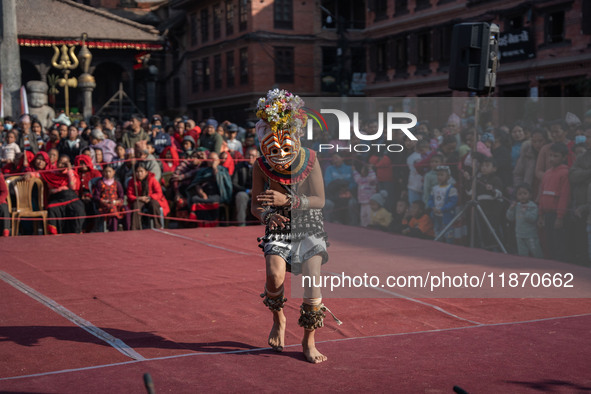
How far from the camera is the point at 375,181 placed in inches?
582

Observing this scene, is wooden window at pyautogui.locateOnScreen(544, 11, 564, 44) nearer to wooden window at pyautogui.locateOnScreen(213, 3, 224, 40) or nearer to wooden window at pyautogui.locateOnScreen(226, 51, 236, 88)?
wooden window at pyautogui.locateOnScreen(226, 51, 236, 88)

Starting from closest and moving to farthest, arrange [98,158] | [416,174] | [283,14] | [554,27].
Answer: [416,174] < [98,158] < [554,27] < [283,14]

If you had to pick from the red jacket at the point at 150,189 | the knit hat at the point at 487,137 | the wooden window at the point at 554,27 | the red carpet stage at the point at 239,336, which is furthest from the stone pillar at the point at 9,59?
the wooden window at the point at 554,27

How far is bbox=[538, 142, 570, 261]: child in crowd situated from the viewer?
1139 cm

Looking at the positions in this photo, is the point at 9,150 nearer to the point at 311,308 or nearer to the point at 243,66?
the point at 311,308

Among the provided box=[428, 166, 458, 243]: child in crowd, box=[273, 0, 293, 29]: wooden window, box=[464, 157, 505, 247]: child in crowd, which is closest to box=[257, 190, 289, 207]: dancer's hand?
box=[464, 157, 505, 247]: child in crowd

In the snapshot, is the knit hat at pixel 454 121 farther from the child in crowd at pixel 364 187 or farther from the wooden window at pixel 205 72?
the wooden window at pixel 205 72

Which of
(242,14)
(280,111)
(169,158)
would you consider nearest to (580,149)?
(280,111)

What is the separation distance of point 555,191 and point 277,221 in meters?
6.32

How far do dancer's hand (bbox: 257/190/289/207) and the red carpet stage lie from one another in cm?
122

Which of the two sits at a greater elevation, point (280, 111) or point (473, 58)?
point (473, 58)

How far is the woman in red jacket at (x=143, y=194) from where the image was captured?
15094mm

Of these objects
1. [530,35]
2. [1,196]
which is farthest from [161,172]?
[530,35]

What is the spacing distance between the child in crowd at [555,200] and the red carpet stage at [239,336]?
0.69 metres
